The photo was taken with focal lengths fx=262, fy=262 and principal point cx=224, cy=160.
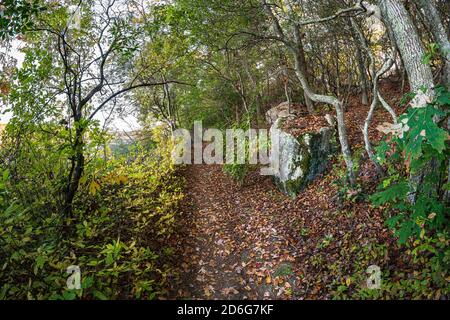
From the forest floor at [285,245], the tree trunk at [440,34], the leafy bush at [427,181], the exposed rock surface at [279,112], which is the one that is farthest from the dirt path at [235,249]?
the tree trunk at [440,34]

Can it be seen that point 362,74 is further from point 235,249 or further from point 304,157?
point 235,249

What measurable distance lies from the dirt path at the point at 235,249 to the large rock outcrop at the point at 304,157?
669 millimetres

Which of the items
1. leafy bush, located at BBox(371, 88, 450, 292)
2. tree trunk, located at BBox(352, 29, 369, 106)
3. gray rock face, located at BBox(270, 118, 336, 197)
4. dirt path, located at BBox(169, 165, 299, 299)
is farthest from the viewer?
tree trunk, located at BBox(352, 29, 369, 106)

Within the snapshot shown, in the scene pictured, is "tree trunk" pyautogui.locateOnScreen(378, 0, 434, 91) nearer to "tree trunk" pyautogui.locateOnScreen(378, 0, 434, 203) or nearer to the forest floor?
"tree trunk" pyautogui.locateOnScreen(378, 0, 434, 203)

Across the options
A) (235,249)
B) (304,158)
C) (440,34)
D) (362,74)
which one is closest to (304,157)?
(304,158)

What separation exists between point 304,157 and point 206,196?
358 centimetres

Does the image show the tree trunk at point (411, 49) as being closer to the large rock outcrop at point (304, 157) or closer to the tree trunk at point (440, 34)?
the tree trunk at point (440, 34)

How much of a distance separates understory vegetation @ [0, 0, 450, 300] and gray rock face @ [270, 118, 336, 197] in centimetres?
14

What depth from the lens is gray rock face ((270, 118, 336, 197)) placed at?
24.2 ft

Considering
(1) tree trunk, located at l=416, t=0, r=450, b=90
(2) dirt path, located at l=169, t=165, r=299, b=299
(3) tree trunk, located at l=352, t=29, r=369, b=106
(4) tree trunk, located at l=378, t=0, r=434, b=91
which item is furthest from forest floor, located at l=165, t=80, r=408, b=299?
(3) tree trunk, located at l=352, t=29, r=369, b=106

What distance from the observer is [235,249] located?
5801 millimetres

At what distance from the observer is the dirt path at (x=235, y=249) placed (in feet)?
15.0

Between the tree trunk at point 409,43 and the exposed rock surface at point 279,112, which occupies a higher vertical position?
the exposed rock surface at point 279,112
